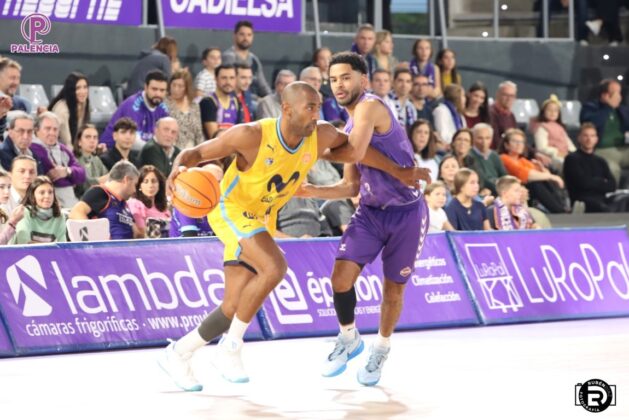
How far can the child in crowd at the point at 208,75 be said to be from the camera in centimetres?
1594

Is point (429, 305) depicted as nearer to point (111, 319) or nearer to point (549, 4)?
point (111, 319)

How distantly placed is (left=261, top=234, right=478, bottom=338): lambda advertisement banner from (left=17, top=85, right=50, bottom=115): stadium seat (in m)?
4.74

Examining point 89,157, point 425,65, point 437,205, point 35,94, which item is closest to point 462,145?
point 425,65

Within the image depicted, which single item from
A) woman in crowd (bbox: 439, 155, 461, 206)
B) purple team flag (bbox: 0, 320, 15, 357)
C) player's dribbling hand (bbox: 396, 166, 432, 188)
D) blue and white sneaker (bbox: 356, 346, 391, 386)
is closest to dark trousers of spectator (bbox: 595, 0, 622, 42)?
woman in crowd (bbox: 439, 155, 461, 206)

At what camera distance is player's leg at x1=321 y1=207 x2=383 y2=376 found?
901 centimetres

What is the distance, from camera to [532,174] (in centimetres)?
1750

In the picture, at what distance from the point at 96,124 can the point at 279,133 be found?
308 inches

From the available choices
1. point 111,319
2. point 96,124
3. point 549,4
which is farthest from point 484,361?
point 549,4

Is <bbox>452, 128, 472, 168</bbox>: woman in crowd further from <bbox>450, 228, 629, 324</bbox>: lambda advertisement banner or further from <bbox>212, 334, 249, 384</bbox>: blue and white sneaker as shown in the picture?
<bbox>212, 334, 249, 384</bbox>: blue and white sneaker

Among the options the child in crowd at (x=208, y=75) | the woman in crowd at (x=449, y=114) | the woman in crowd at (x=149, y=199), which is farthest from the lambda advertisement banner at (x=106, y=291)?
the woman in crowd at (x=449, y=114)

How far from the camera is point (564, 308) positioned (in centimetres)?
1387

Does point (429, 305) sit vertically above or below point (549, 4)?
below

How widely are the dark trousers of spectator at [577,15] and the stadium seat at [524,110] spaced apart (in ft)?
5.58

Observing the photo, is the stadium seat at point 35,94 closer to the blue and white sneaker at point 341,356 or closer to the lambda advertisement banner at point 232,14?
the lambda advertisement banner at point 232,14
